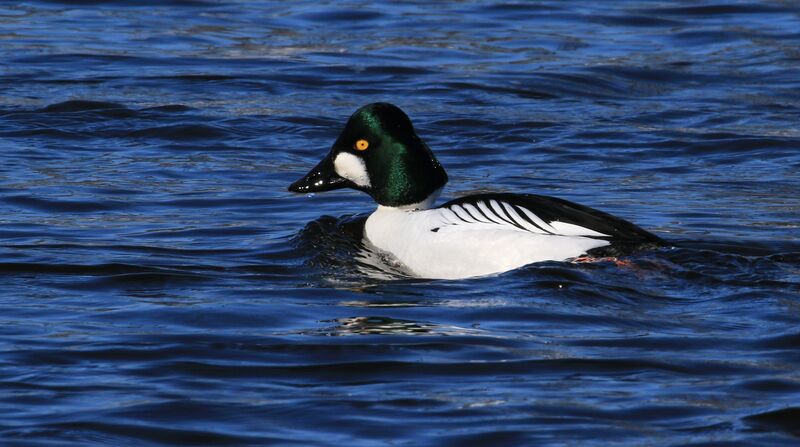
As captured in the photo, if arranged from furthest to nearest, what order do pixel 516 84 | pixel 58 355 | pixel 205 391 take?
pixel 516 84 < pixel 58 355 < pixel 205 391

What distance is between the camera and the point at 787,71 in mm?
15672

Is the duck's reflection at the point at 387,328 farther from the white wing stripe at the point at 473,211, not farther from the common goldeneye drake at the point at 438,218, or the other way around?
the white wing stripe at the point at 473,211

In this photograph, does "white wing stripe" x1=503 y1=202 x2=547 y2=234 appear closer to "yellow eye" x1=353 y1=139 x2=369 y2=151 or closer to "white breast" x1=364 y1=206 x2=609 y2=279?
"white breast" x1=364 y1=206 x2=609 y2=279

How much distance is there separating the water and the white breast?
0.15 metres

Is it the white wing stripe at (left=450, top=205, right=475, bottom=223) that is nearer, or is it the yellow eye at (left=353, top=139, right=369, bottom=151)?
the white wing stripe at (left=450, top=205, right=475, bottom=223)

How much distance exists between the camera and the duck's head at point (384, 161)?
9.30m

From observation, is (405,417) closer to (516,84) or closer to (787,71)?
(516,84)

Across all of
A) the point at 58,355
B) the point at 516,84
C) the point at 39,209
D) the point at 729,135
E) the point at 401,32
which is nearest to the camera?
the point at 58,355

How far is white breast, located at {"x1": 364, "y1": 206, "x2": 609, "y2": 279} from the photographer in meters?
8.36

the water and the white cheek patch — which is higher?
the white cheek patch

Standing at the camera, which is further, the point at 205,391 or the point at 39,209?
the point at 39,209

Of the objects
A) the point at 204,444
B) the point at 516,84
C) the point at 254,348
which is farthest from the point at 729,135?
the point at 204,444

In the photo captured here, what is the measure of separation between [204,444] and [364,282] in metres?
2.91

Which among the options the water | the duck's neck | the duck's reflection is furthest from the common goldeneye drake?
the duck's reflection
